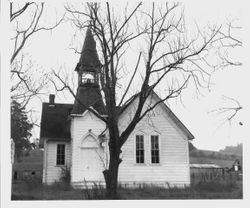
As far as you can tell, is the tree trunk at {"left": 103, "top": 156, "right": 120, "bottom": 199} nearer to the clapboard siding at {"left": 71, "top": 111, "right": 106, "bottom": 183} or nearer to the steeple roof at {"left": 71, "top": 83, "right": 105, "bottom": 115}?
the steeple roof at {"left": 71, "top": 83, "right": 105, "bottom": 115}

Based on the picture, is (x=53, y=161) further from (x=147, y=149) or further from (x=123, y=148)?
(x=147, y=149)

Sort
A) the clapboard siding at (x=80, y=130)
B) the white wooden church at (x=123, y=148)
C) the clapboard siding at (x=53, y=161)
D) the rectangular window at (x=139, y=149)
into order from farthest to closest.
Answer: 1. the clapboard siding at (x=53, y=161)
2. the rectangular window at (x=139, y=149)
3. the clapboard siding at (x=80, y=130)
4. the white wooden church at (x=123, y=148)

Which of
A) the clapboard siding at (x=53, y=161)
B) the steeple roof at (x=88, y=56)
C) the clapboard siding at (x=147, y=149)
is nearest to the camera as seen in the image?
the steeple roof at (x=88, y=56)

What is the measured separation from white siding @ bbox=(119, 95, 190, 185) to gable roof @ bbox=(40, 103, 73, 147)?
2.55m

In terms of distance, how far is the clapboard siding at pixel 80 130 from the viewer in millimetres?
12750

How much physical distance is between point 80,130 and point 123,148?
1.69 m

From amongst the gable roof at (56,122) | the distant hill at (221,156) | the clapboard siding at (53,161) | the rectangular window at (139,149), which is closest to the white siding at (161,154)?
the rectangular window at (139,149)

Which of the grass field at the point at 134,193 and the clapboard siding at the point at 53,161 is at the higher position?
the clapboard siding at the point at 53,161

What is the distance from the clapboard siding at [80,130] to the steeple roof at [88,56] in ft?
7.40

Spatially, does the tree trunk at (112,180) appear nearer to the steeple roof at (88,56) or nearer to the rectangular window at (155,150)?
the steeple roof at (88,56)

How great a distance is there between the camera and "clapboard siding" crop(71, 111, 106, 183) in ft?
41.8

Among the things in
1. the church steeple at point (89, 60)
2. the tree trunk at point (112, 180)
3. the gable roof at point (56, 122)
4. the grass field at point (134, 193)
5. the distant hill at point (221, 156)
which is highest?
the church steeple at point (89, 60)

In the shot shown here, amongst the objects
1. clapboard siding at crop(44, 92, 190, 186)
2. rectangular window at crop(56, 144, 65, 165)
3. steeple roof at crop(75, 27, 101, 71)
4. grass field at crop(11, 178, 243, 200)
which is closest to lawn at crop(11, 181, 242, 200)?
grass field at crop(11, 178, 243, 200)

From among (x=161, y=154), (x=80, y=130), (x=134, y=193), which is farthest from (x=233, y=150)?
(x=80, y=130)
